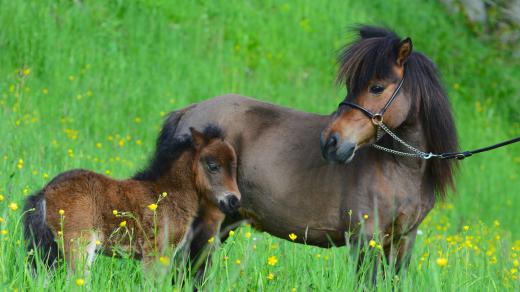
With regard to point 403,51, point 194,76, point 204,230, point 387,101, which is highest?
point 403,51

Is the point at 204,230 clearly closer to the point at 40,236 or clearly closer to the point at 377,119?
the point at 40,236

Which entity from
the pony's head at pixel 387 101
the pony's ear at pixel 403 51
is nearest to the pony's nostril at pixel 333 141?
the pony's head at pixel 387 101

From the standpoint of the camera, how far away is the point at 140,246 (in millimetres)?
5895

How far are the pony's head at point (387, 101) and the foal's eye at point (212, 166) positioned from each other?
2.51 ft

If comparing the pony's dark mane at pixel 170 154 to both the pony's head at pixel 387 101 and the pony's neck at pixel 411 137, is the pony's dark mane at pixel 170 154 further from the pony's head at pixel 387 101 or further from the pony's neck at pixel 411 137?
the pony's neck at pixel 411 137

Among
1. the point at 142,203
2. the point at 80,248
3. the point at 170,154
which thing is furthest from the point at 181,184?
the point at 80,248

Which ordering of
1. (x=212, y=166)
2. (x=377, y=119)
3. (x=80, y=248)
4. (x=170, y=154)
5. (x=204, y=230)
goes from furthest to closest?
(x=204, y=230), (x=170, y=154), (x=212, y=166), (x=377, y=119), (x=80, y=248)

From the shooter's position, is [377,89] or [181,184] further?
[181,184]

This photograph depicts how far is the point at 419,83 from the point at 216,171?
4.86 feet

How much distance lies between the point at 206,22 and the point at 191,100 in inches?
106

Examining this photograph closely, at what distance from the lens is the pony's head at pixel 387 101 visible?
5941 millimetres

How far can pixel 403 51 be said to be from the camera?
6.11m

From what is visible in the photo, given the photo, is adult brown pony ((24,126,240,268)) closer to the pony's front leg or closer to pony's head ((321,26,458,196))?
pony's head ((321,26,458,196))

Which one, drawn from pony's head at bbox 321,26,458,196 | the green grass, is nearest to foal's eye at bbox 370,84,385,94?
pony's head at bbox 321,26,458,196
